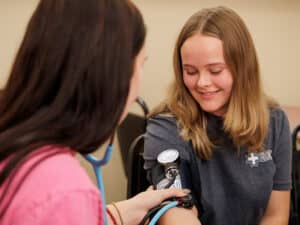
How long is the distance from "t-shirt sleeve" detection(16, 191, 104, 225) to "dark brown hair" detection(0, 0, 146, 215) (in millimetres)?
118

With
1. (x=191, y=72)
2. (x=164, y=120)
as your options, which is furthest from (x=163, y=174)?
(x=191, y=72)

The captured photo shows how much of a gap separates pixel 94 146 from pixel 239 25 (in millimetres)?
892

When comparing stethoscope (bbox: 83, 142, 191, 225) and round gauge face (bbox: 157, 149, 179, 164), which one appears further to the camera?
round gauge face (bbox: 157, 149, 179, 164)

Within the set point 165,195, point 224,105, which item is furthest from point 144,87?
point 165,195

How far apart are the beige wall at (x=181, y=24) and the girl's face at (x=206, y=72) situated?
1.31 metres

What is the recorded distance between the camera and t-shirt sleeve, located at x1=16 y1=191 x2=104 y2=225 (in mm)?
704

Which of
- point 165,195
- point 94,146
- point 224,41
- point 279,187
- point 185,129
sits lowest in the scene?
point 279,187

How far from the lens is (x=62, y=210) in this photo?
71cm

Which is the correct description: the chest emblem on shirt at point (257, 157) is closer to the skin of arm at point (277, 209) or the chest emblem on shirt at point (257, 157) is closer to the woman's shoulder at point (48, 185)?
the skin of arm at point (277, 209)

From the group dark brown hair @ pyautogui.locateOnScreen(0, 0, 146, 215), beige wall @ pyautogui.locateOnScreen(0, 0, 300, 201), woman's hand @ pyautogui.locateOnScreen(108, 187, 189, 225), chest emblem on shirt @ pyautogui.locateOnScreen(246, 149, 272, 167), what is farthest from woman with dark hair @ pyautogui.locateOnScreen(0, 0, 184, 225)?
beige wall @ pyautogui.locateOnScreen(0, 0, 300, 201)

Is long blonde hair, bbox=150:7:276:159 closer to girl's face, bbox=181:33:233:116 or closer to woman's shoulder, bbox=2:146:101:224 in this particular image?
girl's face, bbox=181:33:233:116

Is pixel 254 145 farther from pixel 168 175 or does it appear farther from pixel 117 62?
pixel 117 62

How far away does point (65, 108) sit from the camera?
0.83 metres

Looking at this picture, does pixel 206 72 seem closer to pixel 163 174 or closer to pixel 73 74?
pixel 163 174
